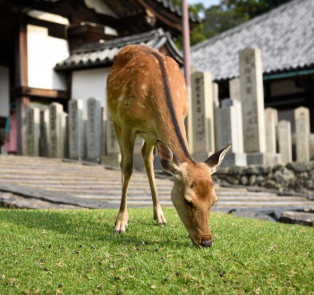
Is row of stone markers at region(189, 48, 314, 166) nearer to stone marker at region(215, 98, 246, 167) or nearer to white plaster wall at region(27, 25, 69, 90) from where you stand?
stone marker at region(215, 98, 246, 167)

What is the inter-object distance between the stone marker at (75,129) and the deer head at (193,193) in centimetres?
904

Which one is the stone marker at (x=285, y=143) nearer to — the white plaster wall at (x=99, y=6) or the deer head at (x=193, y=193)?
the deer head at (x=193, y=193)

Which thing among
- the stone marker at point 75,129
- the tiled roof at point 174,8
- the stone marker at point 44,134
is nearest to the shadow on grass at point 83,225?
the stone marker at point 75,129

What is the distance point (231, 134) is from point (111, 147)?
325 centimetres

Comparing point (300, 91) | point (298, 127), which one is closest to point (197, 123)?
point (298, 127)

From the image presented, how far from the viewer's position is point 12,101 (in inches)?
693

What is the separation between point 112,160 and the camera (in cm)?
1217

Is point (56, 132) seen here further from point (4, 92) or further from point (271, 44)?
point (271, 44)

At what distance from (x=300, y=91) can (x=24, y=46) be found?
9.60 m

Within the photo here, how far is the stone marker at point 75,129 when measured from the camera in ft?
42.1

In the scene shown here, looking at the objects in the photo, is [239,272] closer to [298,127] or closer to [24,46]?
[298,127]

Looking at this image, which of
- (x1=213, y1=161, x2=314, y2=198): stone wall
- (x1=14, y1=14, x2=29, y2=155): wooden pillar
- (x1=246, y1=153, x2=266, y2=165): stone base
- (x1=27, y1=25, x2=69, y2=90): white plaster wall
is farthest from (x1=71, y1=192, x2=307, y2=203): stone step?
(x1=27, y1=25, x2=69, y2=90): white plaster wall

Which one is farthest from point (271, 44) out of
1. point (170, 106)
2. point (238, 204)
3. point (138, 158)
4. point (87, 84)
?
point (170, 106)

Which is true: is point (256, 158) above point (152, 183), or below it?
above
